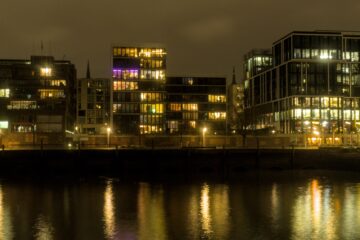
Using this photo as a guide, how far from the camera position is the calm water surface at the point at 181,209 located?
3988 cm

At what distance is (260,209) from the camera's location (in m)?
51.0

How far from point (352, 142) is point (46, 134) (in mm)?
76192

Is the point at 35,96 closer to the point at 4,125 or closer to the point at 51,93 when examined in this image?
the point at 51,93

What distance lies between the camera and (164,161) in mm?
88562

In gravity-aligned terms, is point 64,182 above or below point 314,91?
below

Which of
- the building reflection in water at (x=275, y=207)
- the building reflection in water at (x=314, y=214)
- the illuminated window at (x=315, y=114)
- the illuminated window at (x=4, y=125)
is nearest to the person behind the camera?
the building reflection in water at (x=314, y=214)

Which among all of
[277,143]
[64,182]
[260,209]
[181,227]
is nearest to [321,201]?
[260,209]

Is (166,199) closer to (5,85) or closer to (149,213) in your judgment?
(149,213)

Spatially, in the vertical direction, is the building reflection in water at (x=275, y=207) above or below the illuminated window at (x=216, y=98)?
below

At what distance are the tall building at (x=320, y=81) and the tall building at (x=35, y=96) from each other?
2423 inches

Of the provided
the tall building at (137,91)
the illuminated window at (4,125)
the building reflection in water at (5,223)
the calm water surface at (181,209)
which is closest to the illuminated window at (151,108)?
the tall building at (137,91)

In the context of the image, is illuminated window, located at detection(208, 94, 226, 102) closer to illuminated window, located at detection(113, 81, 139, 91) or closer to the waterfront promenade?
illuminated window, located at detection(113, 81, 139, 91)

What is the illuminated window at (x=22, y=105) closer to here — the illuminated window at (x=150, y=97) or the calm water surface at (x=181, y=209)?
the illuminated window at (x=150, y=97)

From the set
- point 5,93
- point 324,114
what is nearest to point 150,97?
point 5,93
